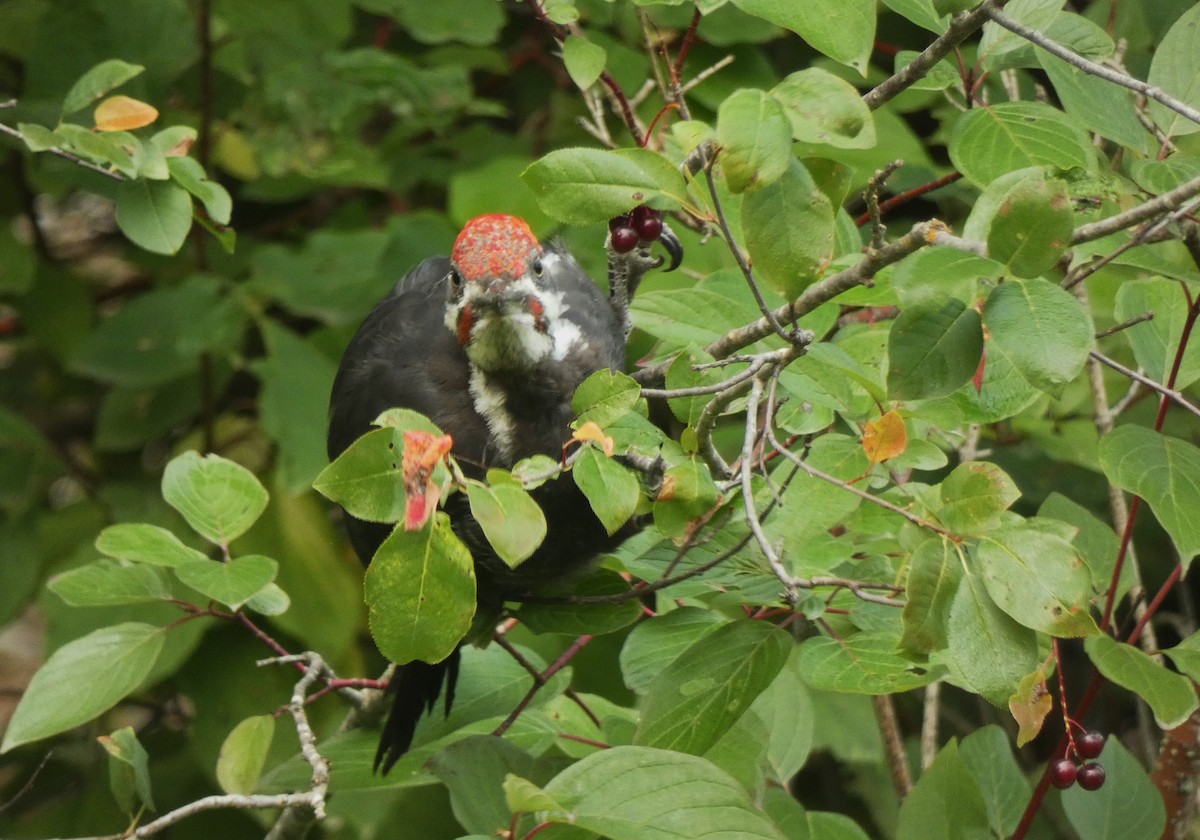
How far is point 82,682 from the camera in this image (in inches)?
50.7

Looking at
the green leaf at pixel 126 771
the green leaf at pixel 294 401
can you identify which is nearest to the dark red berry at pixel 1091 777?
the green leaf at pixel 126 771

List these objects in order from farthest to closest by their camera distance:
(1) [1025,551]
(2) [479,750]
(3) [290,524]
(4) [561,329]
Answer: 1. (3) [290,524]
2. (4) [561,329]
3. (2) [479,750]
4. (1) [1025,551]

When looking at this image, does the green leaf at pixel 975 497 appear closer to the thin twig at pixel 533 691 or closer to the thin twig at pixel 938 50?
the thin twig at pixel 938 50

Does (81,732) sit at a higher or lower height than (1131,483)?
lower

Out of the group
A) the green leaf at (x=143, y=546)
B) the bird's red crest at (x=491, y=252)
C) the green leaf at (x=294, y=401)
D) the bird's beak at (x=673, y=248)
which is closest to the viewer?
the green leaf at (x=143, y=546)

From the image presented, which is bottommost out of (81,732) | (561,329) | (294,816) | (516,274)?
(81,732)

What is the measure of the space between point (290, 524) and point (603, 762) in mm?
1637

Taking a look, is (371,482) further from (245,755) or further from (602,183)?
(245,755)

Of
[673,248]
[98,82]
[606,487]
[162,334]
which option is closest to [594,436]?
[606,487]

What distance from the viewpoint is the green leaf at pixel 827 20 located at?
0.95 m

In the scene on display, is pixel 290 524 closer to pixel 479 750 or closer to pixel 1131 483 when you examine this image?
pixel 479 750

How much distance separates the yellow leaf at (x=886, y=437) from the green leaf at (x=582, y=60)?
1.54ft

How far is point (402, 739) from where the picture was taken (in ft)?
5.20

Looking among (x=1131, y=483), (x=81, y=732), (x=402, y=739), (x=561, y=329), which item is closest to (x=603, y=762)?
(x=1131, y=483)
